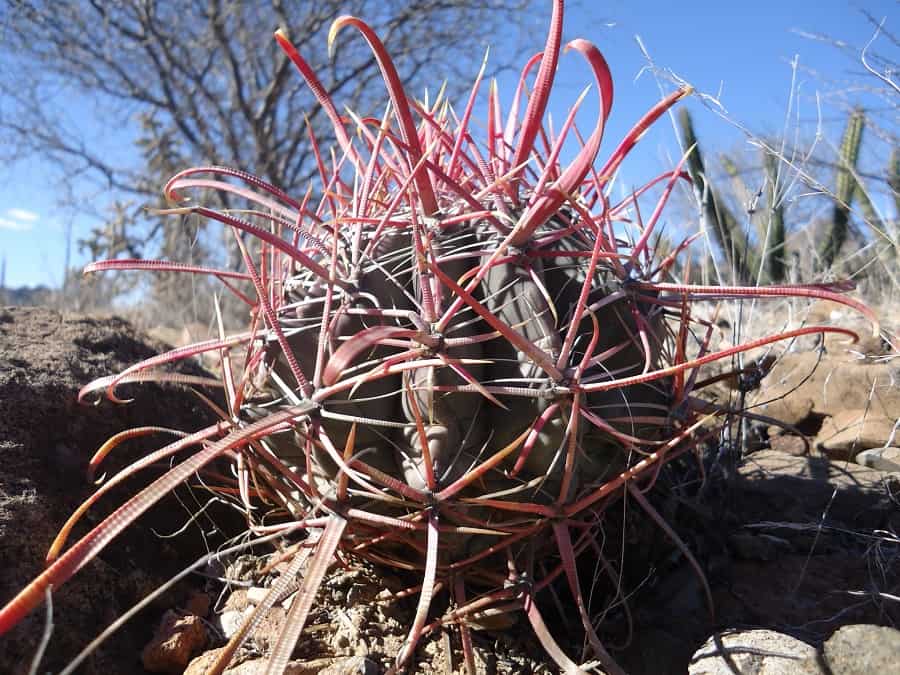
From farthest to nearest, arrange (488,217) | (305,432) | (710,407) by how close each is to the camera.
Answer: (710,407), (488,217), (305,432)

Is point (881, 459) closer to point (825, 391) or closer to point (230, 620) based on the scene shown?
point (825, 391)

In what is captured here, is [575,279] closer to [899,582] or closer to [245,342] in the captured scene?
[245,342]

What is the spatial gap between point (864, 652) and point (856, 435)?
87 cm

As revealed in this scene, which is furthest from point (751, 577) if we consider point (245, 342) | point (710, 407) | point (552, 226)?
point (245, 342)

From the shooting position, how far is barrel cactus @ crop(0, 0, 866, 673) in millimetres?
896

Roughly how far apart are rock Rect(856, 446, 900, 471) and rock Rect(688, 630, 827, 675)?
30.7 inches

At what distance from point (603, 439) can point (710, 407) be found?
26 centimetres

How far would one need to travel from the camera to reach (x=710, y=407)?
116cm

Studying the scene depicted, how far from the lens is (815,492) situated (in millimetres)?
1495

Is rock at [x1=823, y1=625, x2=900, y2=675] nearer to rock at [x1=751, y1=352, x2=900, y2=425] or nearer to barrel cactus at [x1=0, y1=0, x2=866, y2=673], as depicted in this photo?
barrel cactus at [x1=0, y1=0, x2=866, y2=673]

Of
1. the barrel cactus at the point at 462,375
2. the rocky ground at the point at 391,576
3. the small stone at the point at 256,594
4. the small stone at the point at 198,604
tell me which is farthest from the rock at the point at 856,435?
the small stone at the point at 198,604

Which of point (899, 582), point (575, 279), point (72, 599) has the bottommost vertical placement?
point (899, 582)

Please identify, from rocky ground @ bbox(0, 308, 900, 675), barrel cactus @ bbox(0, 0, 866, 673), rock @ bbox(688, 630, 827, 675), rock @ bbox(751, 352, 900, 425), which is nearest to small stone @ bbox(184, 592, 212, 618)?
rocky ground @ bbox(0, 308, 900, 675)

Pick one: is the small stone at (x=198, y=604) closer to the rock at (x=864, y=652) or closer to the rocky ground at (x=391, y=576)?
the rocky ground at (x=391, y=576)
